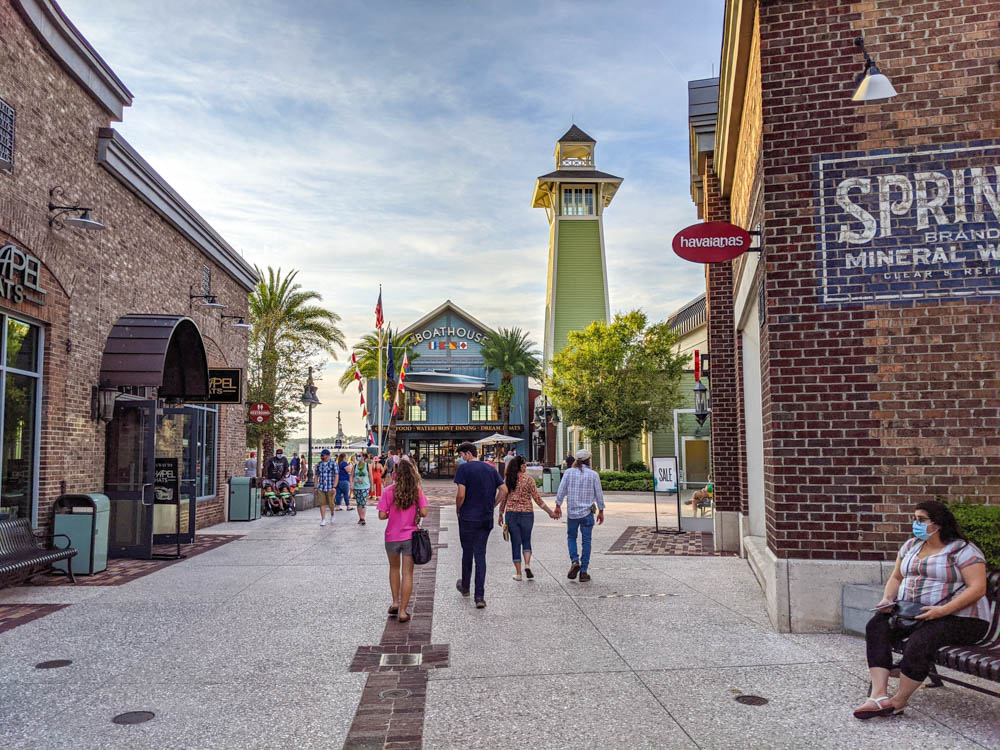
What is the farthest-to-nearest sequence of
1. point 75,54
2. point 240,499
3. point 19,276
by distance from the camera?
1. point 240,499
2. point 75,54
3. point 19,276

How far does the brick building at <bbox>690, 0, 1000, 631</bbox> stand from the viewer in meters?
6.86

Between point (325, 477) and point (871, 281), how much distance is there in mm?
13426

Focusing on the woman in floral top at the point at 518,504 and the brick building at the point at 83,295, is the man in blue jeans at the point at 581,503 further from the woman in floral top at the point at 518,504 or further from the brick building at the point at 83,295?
the brick building at the point at 83,295

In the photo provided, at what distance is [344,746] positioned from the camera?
4438mm

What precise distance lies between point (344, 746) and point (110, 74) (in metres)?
11.0

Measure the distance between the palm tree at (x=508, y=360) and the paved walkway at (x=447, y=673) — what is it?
1575 inches

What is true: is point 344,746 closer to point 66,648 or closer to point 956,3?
point 66,648

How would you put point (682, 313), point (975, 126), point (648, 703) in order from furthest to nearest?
point (682, 313)
point (975, 126)
point (648, 703)

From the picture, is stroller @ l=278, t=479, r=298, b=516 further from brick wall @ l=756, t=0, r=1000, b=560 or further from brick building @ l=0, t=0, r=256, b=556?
brick wall @ l=756, t=0, r=1000, b=560

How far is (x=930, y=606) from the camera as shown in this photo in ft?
16.5

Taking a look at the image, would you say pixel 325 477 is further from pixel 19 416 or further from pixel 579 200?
pixel 579 200

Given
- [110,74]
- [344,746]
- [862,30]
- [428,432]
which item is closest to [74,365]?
[110,74]

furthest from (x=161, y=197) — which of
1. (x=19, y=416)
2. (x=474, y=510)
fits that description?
(x=474, y=510)

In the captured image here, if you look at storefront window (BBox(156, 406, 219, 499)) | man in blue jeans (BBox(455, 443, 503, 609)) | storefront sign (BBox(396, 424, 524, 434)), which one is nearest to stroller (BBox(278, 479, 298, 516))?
storefront window (BBox(156, 406, 219, 499))
